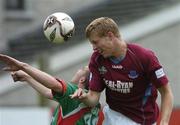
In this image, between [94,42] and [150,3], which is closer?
[94,42]

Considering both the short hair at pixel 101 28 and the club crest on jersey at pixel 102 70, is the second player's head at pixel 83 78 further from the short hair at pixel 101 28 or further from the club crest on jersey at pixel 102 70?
the short hair at pixel 101 28

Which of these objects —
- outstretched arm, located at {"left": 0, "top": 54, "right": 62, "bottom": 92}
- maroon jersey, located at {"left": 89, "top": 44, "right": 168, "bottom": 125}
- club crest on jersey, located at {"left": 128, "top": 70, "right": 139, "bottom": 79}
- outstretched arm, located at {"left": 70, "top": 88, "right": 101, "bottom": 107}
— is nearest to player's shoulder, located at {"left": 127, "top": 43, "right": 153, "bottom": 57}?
maroon jersey, located at {"left": 89, "top": 44, "right": 168, "bottom": 125}

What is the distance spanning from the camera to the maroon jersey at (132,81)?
27.7 feet

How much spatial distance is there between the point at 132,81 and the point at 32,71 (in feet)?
2.91

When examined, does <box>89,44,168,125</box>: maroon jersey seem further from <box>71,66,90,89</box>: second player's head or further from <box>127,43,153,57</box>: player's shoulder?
<box>71,66,90,89</box>: second player's head

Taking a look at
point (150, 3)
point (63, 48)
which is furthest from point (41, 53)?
point (150, 3)

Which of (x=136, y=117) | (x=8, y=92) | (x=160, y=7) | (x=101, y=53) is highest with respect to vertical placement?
(x=101, y=53)

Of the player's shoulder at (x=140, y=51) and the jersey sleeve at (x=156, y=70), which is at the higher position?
the player's shoulder at (x=140, y=51)

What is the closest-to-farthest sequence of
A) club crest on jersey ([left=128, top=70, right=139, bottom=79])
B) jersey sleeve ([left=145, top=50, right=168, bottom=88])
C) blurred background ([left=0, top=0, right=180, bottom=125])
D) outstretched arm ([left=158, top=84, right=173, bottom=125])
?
outstretched arm ([left=158, top=84, right=173, bottom=125]), jersey sleeve ([left=145, top=50, right=168, bottom=88]), club crest on jersey ([left=128, top=70, right=139, bottom=79]), blurred background ([left=0, top=0, right=180, bottom=125])

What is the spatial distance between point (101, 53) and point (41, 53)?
390 inches

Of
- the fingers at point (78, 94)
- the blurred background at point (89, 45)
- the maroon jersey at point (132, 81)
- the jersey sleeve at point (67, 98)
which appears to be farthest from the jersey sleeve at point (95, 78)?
the blurred background at point (89, 45)

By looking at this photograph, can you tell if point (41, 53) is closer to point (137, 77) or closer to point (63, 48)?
point (63, 48)

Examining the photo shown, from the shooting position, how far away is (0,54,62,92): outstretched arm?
812 cm

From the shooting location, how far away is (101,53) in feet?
27.8
